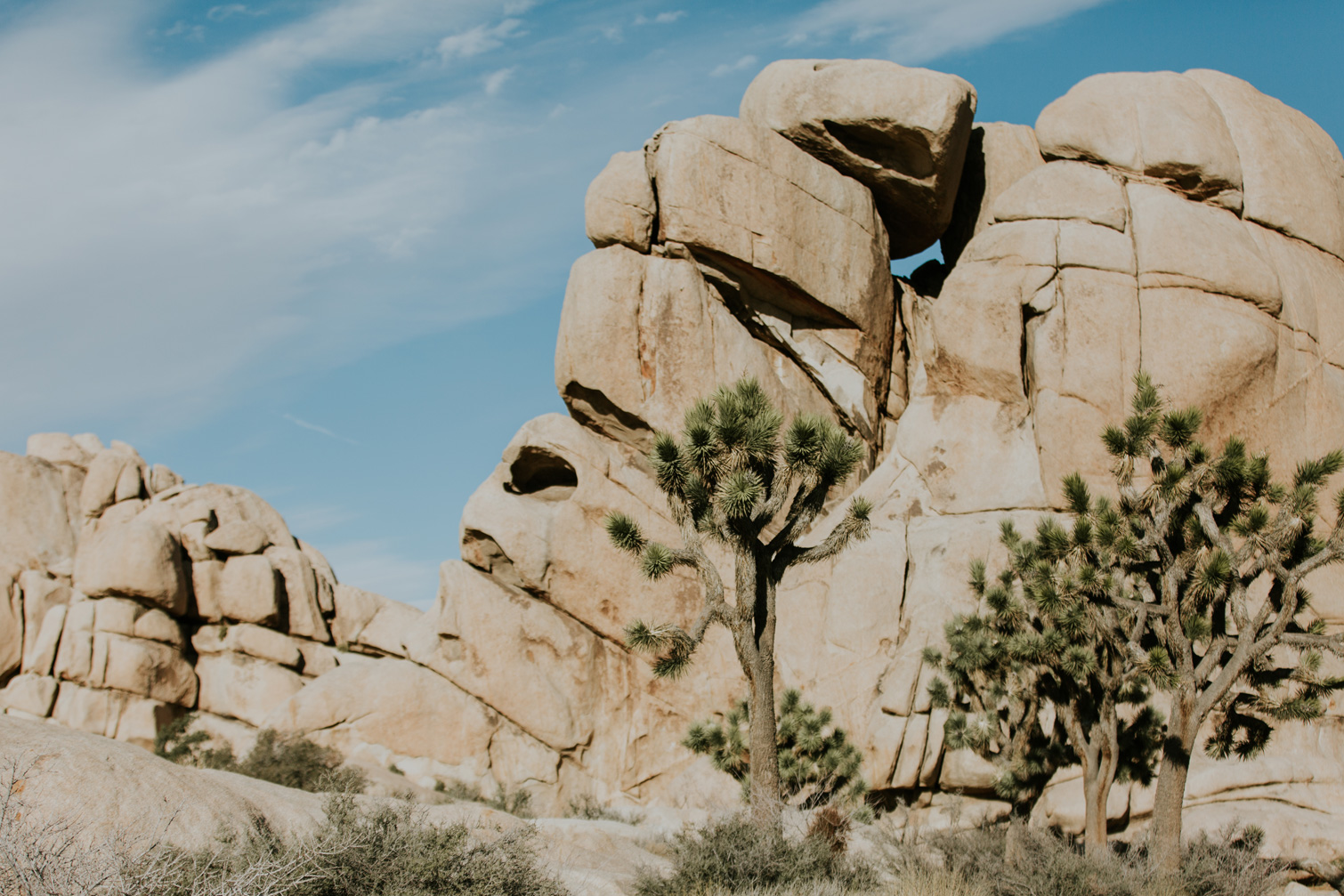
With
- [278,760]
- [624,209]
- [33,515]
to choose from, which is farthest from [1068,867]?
[33,515]

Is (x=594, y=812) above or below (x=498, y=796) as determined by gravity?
below

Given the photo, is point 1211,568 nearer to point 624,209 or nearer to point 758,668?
point 758,668

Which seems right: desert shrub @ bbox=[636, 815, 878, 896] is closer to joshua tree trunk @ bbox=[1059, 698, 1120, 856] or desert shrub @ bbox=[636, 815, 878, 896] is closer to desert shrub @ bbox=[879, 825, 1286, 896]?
desert shrub @ bbox=[879, 825, 1286, 896]

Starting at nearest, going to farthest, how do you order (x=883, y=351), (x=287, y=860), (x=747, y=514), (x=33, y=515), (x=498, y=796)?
(x=287, y=860) → (x=747, y=514) → (x=498, y=796) → (x=883, y=351) → (x=33, y=515)

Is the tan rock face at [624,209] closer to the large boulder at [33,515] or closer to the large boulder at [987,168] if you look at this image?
the large boulder at [987,168]

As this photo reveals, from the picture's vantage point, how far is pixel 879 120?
23.6 meters

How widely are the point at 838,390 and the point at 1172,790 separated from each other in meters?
12.0

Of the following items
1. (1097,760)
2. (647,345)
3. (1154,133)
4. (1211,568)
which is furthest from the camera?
(647,345)

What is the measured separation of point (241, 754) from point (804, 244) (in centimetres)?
1610

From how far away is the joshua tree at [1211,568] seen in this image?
1325 cm

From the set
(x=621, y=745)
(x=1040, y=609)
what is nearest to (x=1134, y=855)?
(x=1040, y=609)

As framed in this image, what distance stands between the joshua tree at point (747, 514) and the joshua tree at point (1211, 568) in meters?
3.83

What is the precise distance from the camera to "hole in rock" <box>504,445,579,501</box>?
23.3m

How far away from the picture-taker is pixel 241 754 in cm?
2200
